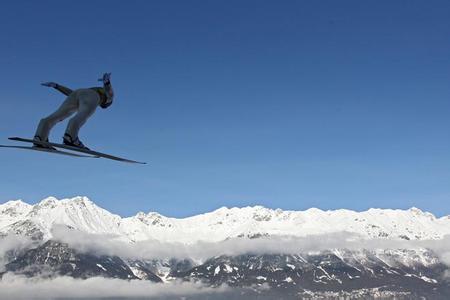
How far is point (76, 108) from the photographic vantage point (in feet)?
69.3

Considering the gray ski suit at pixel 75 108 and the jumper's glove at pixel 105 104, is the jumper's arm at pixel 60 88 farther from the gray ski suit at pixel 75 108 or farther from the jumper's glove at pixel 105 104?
the jumper's glove at pixel 105 104

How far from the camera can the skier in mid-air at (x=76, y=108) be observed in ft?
67.5

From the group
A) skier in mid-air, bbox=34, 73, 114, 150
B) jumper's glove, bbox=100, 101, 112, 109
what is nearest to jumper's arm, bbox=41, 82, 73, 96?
skier in mid-air, bbox=34, 73, 114, 150

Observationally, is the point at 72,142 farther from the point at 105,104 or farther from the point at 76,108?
the point at 105,104

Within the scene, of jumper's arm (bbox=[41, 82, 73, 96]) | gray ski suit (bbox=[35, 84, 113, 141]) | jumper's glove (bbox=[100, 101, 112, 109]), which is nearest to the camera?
jumper's arm (bbox=[41, 82, 73, 96])

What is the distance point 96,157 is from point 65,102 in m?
2.65

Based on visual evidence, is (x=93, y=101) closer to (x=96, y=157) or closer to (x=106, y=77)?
(x=106, y=77)

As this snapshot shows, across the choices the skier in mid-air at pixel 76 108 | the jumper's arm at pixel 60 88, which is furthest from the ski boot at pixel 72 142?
the jumper's arm at pixel 60 88

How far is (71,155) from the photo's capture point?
74.4ft

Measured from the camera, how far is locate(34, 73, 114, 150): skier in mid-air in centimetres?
2058

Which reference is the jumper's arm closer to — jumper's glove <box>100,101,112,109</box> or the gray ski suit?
the gray ski suit

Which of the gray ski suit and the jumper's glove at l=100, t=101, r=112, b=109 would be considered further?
the jumper's glove at l=100, t=101, r=112, b=109

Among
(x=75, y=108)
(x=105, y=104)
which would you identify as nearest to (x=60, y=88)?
(x=75, y=108)

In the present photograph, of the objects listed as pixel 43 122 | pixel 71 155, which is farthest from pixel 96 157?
pixel 43 122
